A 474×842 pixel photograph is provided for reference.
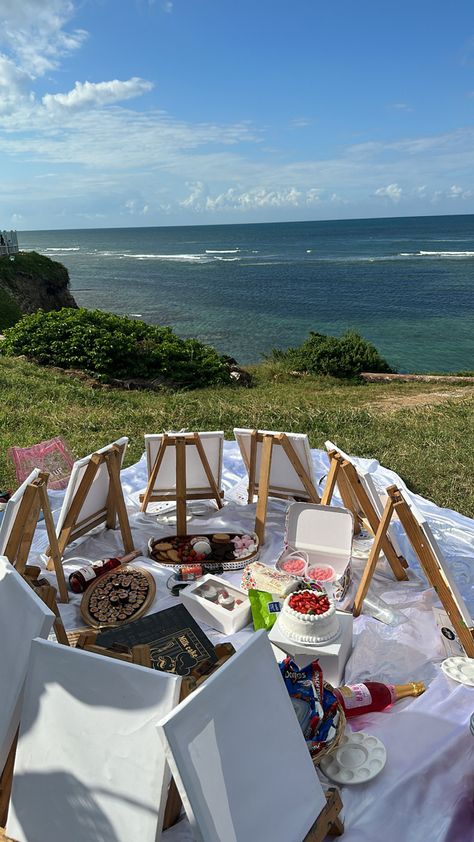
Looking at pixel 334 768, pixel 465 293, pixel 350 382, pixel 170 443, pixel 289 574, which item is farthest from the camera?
pixel 465 293

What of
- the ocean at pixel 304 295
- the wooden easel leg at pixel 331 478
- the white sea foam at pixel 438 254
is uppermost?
the white sea foam at pixel 438 254

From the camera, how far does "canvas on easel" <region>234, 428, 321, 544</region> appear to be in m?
5.48

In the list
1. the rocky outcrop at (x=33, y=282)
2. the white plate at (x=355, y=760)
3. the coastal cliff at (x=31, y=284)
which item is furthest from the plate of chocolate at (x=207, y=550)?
the rocky outcrop at (x=33, y=282)

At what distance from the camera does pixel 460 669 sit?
3.80 metres

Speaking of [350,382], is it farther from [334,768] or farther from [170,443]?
[334,768]

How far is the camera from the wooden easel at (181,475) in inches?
222

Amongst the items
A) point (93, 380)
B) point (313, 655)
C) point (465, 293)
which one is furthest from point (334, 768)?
point (465, 293)

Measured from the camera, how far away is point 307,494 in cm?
580

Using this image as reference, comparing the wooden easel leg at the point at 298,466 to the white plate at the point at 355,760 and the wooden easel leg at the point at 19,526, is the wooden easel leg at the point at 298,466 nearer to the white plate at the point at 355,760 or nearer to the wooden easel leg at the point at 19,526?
the wooden easel leg at the point at 19,526

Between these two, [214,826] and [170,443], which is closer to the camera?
[214,826]

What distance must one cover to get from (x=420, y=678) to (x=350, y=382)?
14867 millimetres

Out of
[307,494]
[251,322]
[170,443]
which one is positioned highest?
[170,443]

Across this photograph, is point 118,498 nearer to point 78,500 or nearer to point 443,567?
point 78,500

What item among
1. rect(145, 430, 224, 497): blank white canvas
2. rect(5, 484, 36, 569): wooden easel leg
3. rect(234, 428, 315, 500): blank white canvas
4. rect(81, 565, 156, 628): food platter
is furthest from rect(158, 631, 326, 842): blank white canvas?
rect(145, 430, 224, 497): blank white canvas
